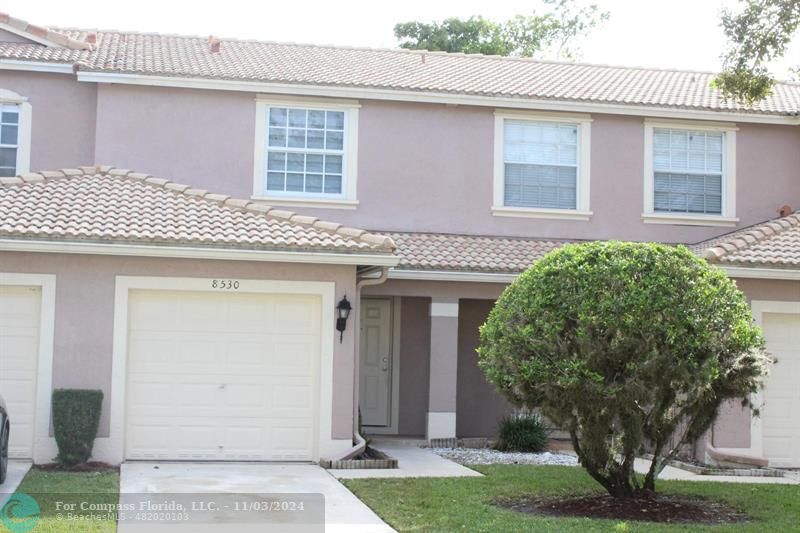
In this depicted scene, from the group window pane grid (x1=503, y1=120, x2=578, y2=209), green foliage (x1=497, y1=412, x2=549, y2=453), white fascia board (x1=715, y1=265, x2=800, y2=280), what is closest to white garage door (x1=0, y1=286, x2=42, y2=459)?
green foliage (x1=497, y1=412, x2=549, y2=453)

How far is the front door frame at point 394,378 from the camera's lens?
18.6 meters

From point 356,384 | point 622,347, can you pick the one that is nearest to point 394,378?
point 356,384

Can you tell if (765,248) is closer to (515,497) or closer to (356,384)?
(356,384)

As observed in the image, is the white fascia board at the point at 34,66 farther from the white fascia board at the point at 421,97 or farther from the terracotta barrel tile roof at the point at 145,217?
the terracotta barrel tile roof at the point at 145,217

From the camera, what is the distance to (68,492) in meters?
11.4

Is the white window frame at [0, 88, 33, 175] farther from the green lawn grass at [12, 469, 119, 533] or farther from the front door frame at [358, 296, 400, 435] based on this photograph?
the green lawn grass at [12, 469, 119, 533]

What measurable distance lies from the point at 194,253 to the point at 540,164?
7335mm

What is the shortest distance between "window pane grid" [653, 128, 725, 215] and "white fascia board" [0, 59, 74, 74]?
10114 millimetres

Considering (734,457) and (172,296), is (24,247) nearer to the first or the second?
(172,296)

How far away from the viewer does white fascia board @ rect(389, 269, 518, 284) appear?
16.7 metres

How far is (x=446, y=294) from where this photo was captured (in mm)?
17359

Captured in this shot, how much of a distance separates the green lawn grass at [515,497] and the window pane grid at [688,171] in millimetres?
6768

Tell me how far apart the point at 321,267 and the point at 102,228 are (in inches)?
113

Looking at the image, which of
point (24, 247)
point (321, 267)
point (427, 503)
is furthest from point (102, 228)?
point (427, 503)
